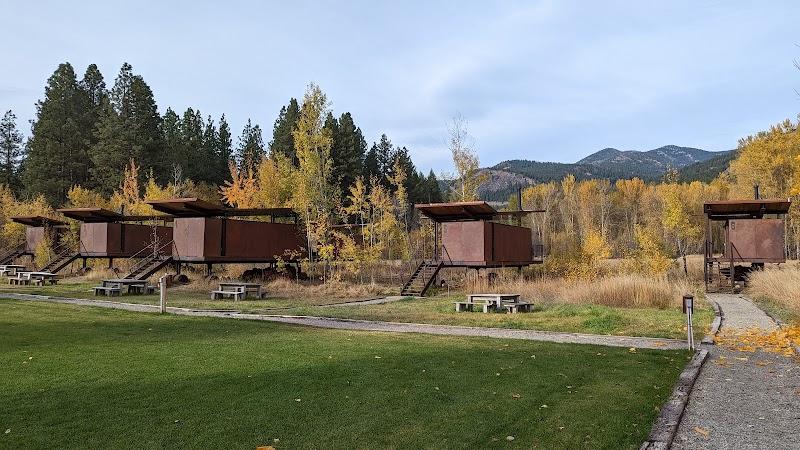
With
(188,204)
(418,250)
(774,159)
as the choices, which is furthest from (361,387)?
(774,159)

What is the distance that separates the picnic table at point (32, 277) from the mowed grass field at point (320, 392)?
62.6 ft

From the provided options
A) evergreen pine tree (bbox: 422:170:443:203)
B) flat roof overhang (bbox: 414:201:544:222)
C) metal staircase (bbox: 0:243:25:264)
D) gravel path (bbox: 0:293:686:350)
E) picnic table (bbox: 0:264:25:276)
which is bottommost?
gravel path (bbox: 0:293:686:350)

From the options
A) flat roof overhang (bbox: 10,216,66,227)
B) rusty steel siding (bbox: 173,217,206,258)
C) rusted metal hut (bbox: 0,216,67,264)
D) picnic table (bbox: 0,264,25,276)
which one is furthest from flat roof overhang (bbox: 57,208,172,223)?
rusted metal hut (bbox: 0,216,67,264)

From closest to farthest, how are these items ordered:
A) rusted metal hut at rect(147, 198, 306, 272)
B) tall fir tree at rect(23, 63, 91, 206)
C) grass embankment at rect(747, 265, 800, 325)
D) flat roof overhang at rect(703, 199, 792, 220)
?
grass embankment at rect(747, 265, 800, 325) < flat roof overhang at rect(703, 199, 792, 220) < rusted metal hut at rect(147, 198, 306, 272) < tall fir tree at rect(23, 63, 91, 206)

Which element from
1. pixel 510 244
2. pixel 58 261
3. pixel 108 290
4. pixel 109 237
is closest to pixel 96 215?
pixel 109 237

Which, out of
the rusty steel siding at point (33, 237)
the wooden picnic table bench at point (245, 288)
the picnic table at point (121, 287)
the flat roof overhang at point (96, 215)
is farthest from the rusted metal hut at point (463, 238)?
the rusty steel siding at point (33, 237)

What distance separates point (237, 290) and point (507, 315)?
10186 millimetres

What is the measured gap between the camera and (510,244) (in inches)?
1110

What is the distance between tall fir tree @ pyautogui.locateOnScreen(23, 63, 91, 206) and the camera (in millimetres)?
52066

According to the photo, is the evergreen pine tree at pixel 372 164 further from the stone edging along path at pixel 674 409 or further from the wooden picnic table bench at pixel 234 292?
the stone edging along path at pixel 674 409

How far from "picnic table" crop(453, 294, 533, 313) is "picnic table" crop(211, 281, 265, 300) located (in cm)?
834

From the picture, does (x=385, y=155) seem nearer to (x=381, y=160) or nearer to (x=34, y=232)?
(x=381, y=160)

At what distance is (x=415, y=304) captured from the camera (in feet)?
61.0

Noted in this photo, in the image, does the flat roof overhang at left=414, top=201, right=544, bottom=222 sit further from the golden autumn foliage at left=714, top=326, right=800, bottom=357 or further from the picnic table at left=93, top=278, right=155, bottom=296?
the golden autumn foliage at left=714, top=326, right=800, bottom=357
